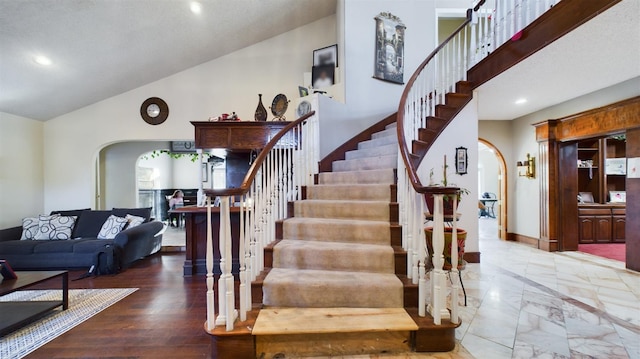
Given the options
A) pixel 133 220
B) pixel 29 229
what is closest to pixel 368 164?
pixel 133 220

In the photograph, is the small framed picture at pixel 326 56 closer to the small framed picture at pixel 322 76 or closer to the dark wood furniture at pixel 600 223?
the small framed picture at pixel 322 76

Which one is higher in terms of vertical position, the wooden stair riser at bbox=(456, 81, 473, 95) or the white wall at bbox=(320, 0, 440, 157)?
the white wall at bbox=(320, 0, 440, 157)

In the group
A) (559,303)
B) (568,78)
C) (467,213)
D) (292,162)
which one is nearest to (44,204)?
(292,162)

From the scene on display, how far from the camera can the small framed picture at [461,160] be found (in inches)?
149

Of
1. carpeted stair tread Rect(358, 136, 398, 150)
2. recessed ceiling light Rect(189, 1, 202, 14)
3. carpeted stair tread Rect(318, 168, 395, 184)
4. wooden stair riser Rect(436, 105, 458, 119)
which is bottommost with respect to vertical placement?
carpeted stair tread Rect(318, 168, 395, 184)

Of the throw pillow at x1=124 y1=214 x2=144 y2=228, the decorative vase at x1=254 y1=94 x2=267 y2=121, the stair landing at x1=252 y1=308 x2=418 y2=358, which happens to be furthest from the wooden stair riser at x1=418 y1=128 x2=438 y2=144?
the throw pillow at x1=124 y1=214 x2=144 y2=228

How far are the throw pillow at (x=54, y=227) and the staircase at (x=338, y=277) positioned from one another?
4.02m

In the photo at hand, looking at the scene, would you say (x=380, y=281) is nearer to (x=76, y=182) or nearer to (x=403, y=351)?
(x=403, y=351)

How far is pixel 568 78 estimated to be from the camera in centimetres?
348

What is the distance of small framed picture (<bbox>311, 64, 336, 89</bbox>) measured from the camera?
490 centimetres

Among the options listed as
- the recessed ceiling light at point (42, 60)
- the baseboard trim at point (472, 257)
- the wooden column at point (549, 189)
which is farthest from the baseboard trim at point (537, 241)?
the recessed ceiling light at point (42, 60)

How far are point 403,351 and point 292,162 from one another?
2.26 metres

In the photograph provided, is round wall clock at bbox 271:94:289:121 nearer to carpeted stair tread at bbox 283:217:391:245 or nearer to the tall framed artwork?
the tall framed artwork

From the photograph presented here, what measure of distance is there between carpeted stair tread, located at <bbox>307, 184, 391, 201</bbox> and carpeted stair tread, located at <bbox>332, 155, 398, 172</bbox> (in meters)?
0.51
